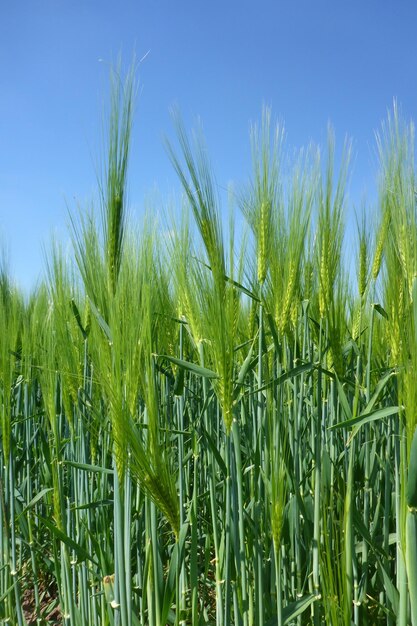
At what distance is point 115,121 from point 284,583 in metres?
1.30

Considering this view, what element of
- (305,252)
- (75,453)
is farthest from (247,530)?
(305,252)

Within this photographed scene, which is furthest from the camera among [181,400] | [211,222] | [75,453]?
[75,453]

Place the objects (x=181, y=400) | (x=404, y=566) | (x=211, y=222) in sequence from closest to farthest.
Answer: (x=404, y=566)
(x=211, y=222)
(x=181, y=400)

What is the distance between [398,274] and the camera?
1596 millimetres

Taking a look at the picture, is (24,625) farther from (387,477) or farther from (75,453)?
(387,477)

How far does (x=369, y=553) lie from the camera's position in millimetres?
1851

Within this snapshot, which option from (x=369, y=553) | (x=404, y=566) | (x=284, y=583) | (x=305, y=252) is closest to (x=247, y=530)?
(x=284, y=583)

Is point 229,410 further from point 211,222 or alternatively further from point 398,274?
point 398,274

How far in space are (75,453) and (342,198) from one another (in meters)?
1.15

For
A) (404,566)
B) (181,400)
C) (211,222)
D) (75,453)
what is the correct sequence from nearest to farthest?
(404,566) → (211,222) → (181,400) → (75,453)

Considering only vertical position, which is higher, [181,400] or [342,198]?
[342,198]

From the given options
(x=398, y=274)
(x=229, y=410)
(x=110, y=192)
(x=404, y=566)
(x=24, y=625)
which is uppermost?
(x=110, y=192)

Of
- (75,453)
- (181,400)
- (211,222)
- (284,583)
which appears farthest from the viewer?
(75,453)

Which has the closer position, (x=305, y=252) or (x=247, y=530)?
(x=247, y=530)
